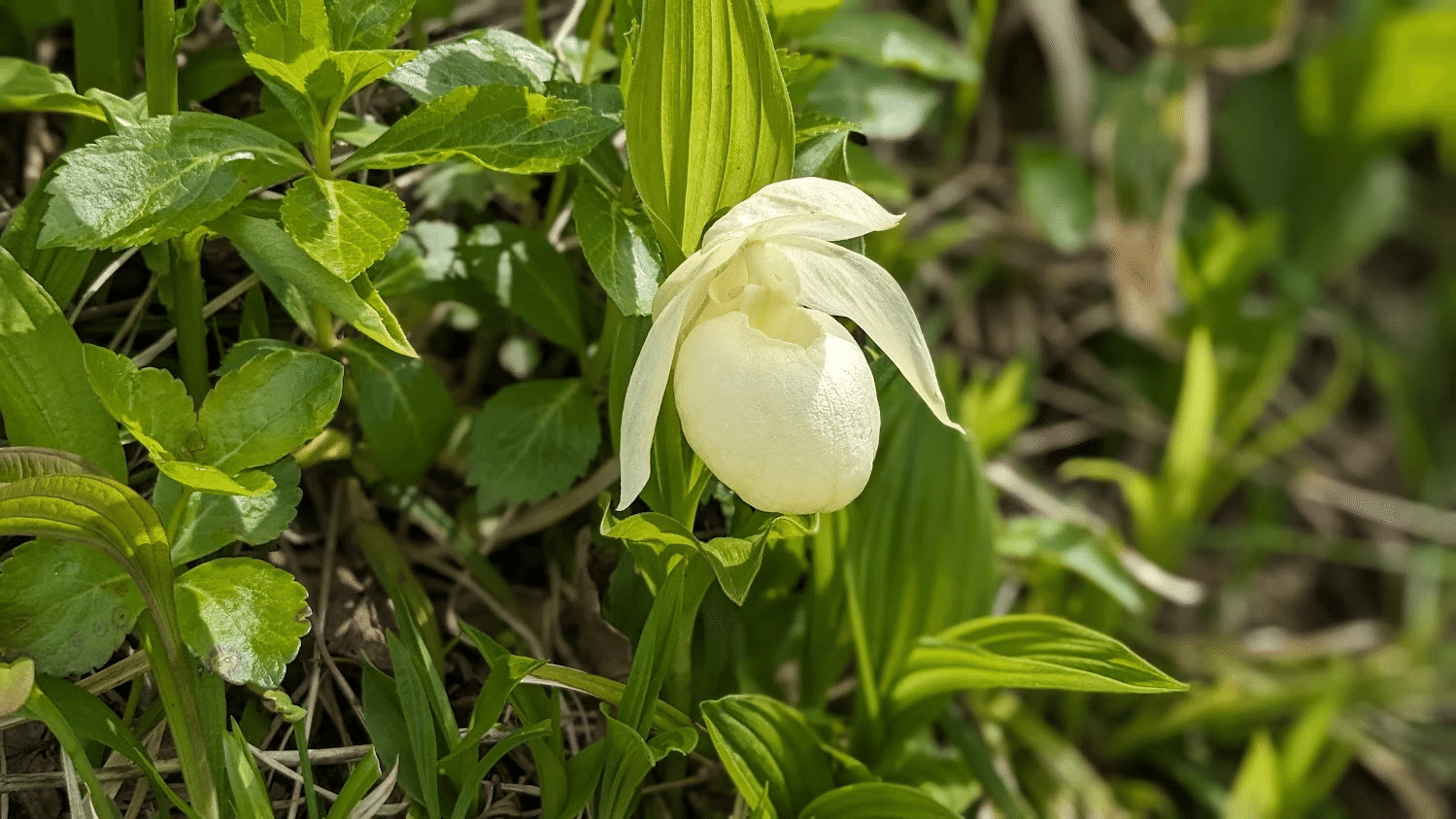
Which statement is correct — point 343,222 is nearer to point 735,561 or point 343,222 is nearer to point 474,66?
point 474,66

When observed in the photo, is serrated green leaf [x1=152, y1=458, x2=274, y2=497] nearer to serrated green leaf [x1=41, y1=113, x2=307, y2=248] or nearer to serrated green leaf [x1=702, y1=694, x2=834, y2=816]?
serrated green leaf [x1=41, y1=113, x2=307, y2=248]

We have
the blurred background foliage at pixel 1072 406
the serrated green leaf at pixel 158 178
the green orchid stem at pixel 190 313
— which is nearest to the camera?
the serrated green leaf at pixel 158 178

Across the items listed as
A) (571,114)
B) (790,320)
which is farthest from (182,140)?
(790,320)

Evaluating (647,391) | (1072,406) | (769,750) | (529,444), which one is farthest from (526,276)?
(1072,406)

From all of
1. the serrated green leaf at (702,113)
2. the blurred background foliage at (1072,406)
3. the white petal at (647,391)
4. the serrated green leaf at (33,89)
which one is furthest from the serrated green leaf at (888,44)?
the serrated green leaf at (33,89)

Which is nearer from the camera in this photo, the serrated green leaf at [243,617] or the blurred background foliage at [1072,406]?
the serrated green leaf at [243,617]

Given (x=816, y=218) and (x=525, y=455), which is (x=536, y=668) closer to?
(x=525, y=455)

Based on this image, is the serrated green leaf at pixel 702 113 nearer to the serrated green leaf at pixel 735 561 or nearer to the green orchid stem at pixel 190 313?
the serrated green leaf at pixel 735 561
